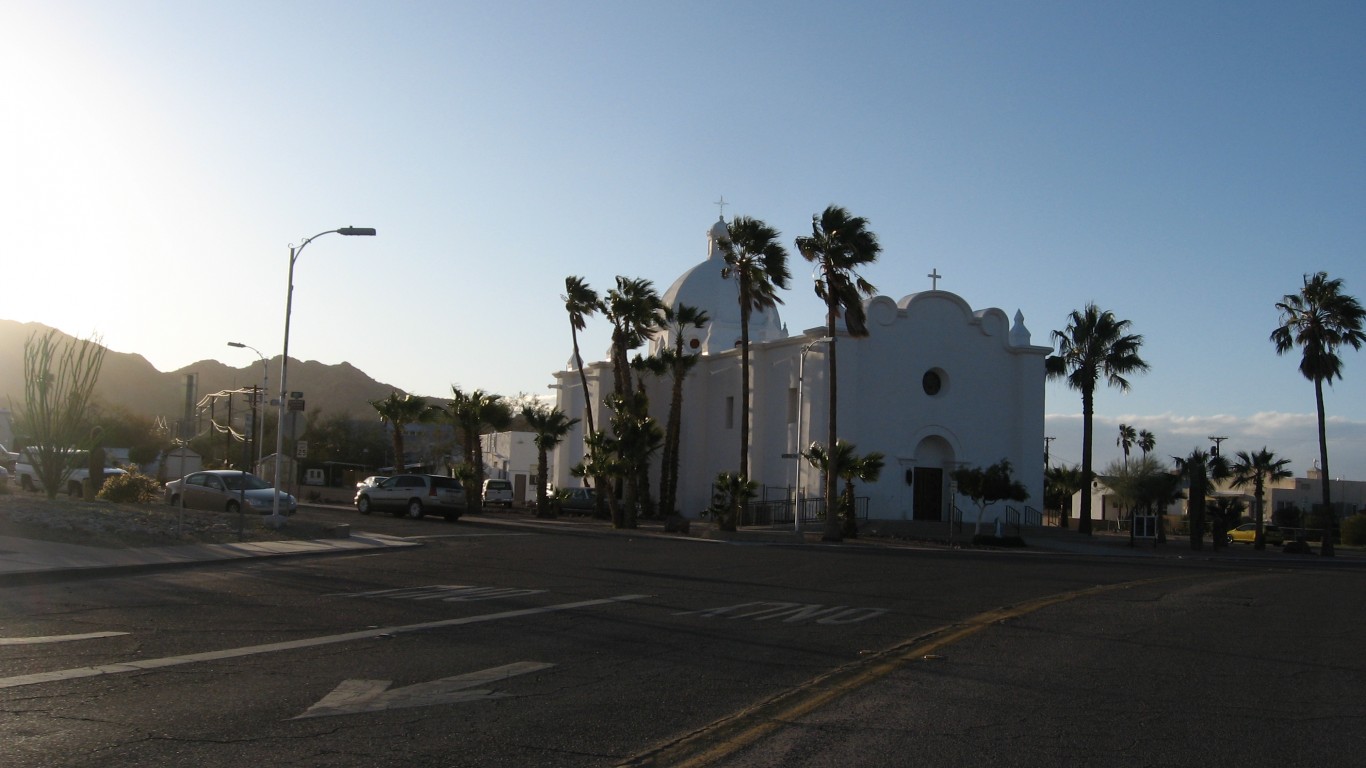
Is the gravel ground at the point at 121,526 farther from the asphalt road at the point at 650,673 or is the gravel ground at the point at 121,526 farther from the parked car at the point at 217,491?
the parked car at the point at 217,491

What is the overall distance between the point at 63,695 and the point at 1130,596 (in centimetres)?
1568

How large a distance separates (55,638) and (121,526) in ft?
43.7

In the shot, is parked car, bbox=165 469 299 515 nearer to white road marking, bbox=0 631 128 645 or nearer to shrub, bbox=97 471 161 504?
shrub, bbox=97 471 161 504

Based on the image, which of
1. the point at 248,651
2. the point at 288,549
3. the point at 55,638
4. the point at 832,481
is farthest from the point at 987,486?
the point at 55,638

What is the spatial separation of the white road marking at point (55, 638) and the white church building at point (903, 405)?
35.8 meters

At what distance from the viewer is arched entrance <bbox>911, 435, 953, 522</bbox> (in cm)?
4844

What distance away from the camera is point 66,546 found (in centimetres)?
1969

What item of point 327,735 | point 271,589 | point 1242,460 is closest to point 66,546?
point 271,589

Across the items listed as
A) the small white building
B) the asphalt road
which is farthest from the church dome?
the asphalt road

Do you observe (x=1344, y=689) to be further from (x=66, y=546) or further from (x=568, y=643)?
(x=66, y=546)

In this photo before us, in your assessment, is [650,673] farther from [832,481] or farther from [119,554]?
[832,481]

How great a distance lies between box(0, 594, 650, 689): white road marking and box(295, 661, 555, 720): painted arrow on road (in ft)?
5.87

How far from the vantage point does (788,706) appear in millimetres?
8219

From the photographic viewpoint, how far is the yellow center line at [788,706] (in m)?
6.64
